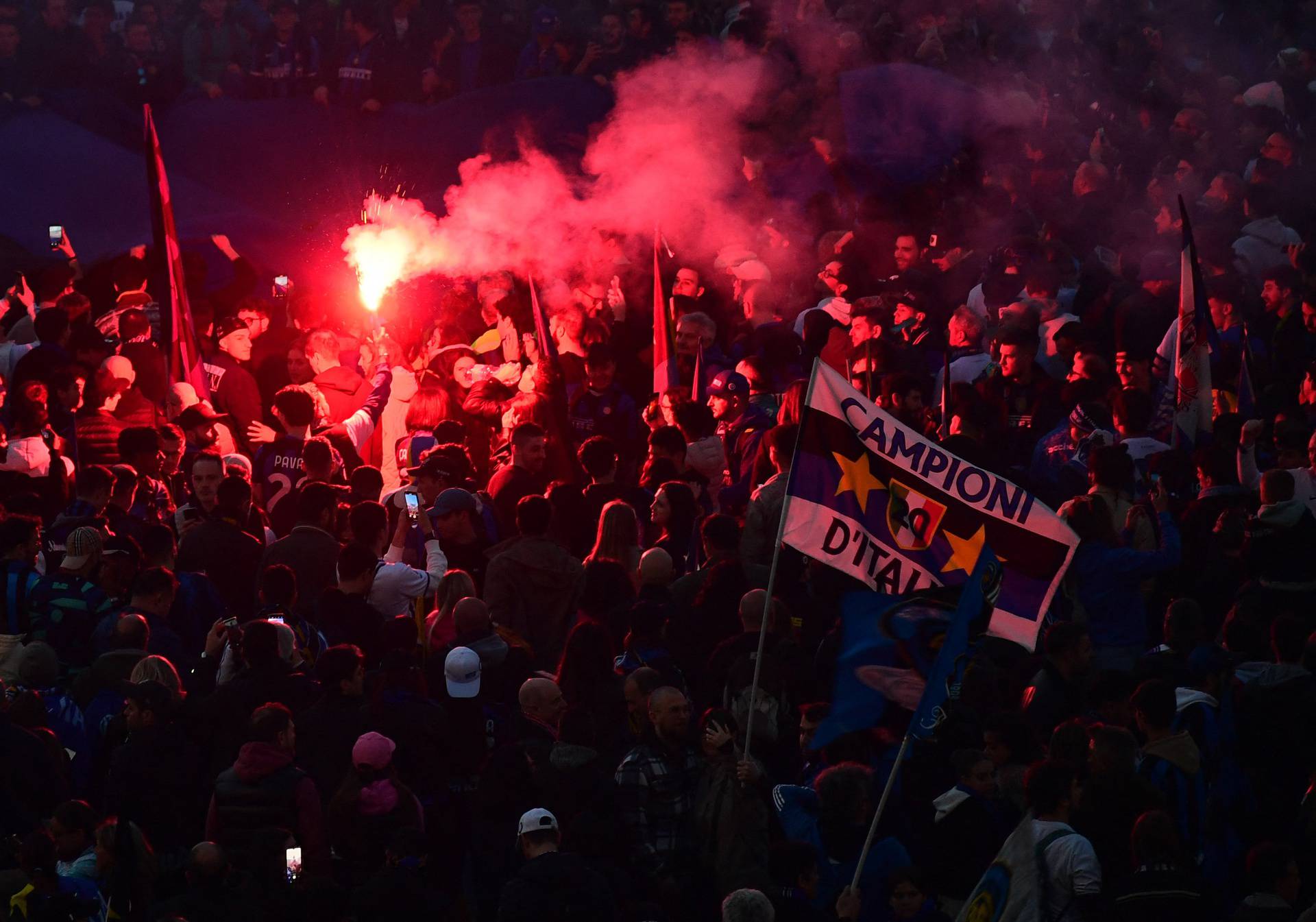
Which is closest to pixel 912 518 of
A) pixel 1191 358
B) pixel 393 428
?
pixel 1191 358

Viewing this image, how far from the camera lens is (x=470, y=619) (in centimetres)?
797

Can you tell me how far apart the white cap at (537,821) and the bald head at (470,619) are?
162 cm

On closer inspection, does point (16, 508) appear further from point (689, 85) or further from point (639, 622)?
point (689, 85)

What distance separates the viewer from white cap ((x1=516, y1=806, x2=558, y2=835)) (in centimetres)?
644

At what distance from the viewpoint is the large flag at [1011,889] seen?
19.6ft

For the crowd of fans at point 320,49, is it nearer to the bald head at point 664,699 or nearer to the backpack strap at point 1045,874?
the bald head at point 664,699

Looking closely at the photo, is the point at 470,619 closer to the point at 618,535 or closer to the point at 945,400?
the point at 618,535

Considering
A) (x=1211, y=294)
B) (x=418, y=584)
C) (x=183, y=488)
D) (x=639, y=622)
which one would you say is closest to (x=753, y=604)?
(x=639, y=622)

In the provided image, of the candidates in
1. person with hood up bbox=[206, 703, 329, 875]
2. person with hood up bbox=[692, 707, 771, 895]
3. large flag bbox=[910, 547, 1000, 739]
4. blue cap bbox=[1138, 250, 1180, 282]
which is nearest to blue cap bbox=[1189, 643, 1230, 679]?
large flag bbox=[910, 547, 1000, 739]

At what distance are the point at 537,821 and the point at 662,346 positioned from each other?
20.2ft

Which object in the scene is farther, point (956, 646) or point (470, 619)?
point (470, 619)

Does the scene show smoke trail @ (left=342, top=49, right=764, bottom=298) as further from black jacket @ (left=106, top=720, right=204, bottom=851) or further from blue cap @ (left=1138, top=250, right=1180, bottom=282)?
black jacket @ (left=106, top=720, right=204, bottom=851)

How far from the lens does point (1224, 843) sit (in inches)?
287

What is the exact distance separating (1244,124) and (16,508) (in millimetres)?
11770
